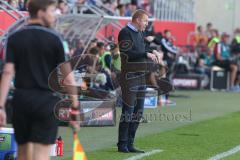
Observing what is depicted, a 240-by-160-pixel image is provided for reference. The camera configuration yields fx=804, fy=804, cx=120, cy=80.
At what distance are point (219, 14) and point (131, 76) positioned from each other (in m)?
24.9

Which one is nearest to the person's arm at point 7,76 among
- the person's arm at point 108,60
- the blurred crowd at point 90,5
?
the blurred crowd at point 90,5

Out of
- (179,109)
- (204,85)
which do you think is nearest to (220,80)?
(204,85)

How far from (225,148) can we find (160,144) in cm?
107

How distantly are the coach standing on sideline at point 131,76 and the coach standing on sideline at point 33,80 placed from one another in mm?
4411

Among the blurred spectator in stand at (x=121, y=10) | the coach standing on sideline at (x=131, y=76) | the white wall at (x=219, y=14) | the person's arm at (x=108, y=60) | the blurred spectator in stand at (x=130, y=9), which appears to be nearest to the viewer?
the coach standing on sideline at (x=131, y=76)

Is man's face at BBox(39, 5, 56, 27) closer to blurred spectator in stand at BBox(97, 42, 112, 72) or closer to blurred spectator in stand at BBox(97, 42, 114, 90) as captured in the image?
blurred spectator in stand at BBox(97, 42, 114, 90)

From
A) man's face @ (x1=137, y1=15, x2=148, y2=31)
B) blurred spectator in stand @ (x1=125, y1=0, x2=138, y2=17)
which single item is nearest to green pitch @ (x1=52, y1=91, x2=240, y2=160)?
man's face @ (x1=137, y1=15, x2=148, y2=31)

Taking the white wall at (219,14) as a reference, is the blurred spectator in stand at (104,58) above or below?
below

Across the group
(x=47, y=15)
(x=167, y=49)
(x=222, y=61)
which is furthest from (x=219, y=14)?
(x=47, y=15)

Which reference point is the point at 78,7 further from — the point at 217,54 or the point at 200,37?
the point at 200,37

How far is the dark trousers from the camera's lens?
11625mm

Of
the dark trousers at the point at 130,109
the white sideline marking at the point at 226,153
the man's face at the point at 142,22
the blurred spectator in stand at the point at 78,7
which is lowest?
the white sideline marking at the point at 226,153

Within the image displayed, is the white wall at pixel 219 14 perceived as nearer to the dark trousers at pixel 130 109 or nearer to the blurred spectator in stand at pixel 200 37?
the blurred spectator in stand at pixel 200 37

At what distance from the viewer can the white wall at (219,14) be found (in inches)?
1406
